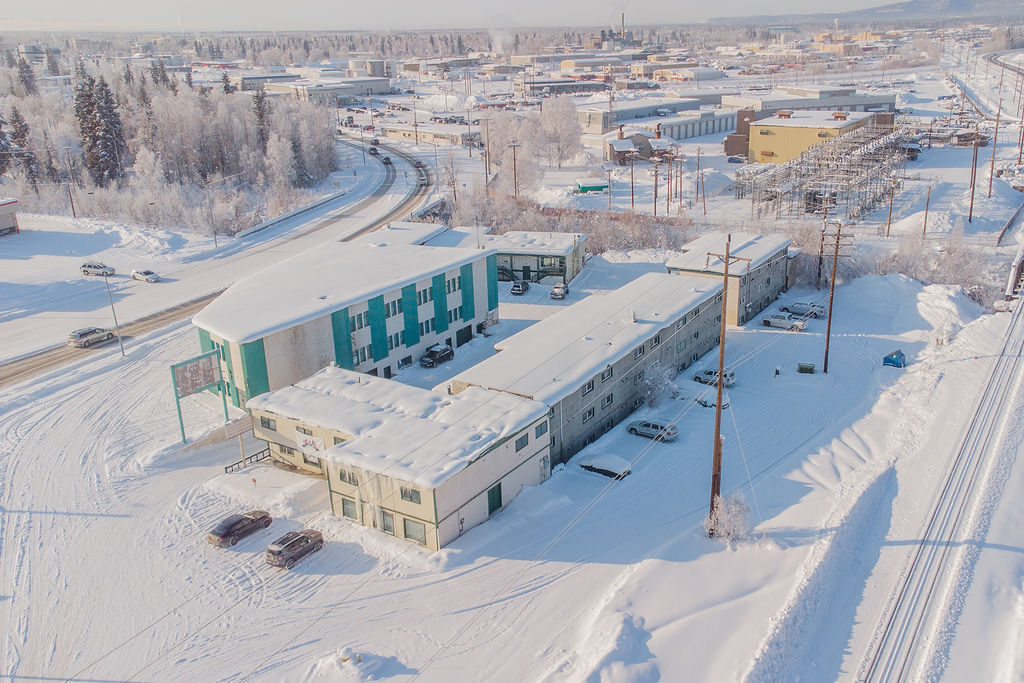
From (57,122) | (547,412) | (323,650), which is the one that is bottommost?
(323,650)

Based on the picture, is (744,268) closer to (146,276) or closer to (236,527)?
(236,527)

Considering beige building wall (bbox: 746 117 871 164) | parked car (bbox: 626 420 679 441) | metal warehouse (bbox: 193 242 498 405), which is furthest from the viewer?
beige building wall (bbox: 746 117 871 164)

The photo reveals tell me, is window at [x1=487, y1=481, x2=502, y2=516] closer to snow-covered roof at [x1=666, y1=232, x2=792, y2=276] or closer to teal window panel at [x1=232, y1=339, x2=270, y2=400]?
teal window panel at [x1=232, y1=339, x2=270, y2=400]

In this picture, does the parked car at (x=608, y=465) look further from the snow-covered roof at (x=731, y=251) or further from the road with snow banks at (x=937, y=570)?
the snow-covered roof at (x=731, y=251)

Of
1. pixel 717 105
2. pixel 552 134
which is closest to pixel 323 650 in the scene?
pixel 552 134

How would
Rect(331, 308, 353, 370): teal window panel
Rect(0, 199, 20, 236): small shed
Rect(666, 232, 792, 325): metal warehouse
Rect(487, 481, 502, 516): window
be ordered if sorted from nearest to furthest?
Rect(487, 481, 502, 516): window → Rect(331, 308, 353, 370): teal window panel → Rect(666, 232, 792, 325): metal warehouse → Rect(0, 199, 20, 236): small shed

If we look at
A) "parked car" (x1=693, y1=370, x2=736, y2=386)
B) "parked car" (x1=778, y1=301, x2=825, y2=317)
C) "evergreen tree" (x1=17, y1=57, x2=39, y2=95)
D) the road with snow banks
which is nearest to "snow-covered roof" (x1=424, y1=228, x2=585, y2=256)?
"parked car" (x1=778, y1=301, x2=825, y2=317)

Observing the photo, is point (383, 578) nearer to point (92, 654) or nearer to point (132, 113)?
point (92, 654)

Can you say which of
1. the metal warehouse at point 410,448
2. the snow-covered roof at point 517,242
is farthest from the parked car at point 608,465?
the snow-covered roof at point 517,242
